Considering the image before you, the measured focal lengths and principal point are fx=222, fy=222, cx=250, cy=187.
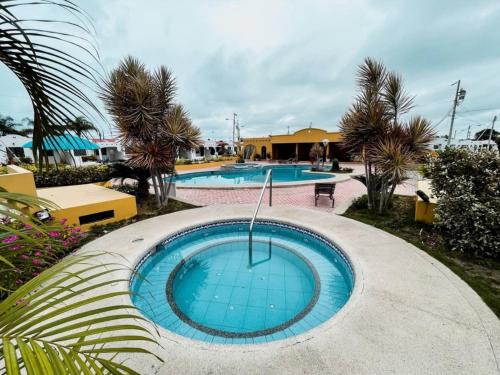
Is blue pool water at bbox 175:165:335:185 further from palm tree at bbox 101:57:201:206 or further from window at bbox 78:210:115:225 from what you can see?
window at bbox 78:210:115:225

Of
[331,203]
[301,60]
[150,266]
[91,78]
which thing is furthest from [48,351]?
[301,60]

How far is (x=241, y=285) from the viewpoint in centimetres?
457

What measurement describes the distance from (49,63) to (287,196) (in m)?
9.52

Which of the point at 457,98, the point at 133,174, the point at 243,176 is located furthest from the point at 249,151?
the point at 133,174

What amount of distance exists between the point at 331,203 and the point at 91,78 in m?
8.79

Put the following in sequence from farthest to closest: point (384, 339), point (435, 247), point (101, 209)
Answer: point (101, 209) → point (435, 247) → point (384, 339)

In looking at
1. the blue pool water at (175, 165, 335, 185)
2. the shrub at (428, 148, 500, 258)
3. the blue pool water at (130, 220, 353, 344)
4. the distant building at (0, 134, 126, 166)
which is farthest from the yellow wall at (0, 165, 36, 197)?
the shrub at (428, 148, 500, 258)

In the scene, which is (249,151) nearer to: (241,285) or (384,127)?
(384,127)

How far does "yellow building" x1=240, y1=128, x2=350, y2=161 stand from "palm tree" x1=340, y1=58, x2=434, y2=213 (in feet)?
51.6

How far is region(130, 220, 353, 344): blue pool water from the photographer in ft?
11.8

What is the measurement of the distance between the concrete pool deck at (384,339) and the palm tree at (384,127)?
9.95 feet

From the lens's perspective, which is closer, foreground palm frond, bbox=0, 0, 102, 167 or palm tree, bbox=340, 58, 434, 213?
foreground palm frond, bbox=0, 0, 102, 167

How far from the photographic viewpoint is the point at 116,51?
2162mm

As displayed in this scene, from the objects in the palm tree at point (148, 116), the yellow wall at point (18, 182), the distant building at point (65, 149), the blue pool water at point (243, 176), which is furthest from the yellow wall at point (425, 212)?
the yellow wall at point (18, 182)
